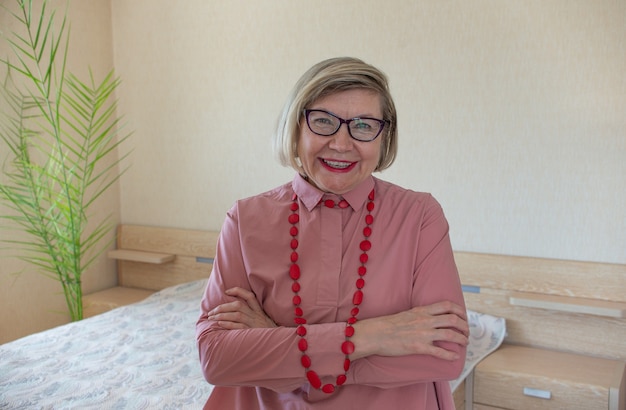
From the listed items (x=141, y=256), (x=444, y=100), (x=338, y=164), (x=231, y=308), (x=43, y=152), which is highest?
(x=444, y=100)

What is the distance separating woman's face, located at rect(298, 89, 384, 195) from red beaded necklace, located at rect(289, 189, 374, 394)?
64 millimetres

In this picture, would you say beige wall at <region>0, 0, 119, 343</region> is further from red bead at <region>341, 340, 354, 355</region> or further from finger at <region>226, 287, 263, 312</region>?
red bead at <region>341, 340, 354, 355</region>

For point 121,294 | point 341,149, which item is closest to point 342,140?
point 341,149

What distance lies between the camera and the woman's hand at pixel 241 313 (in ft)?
4.05

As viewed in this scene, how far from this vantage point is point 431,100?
2.80 meters

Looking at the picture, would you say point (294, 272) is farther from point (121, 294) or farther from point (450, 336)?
Answer: point (121, 294)

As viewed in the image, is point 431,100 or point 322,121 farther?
point 431,100

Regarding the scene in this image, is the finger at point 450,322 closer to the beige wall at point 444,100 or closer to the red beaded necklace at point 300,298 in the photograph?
the red beaded necklace at point 300,298

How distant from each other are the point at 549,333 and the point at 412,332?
5.38 feet

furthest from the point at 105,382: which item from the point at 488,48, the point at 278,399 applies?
the point at 488,48

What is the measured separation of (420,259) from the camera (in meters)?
1.28

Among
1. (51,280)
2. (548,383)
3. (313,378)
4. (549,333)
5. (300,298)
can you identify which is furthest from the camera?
(51,280)

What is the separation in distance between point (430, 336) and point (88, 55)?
3.07 metres

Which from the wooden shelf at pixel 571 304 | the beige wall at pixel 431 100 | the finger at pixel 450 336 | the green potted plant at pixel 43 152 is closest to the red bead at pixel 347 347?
the finger at pixel 450 336
